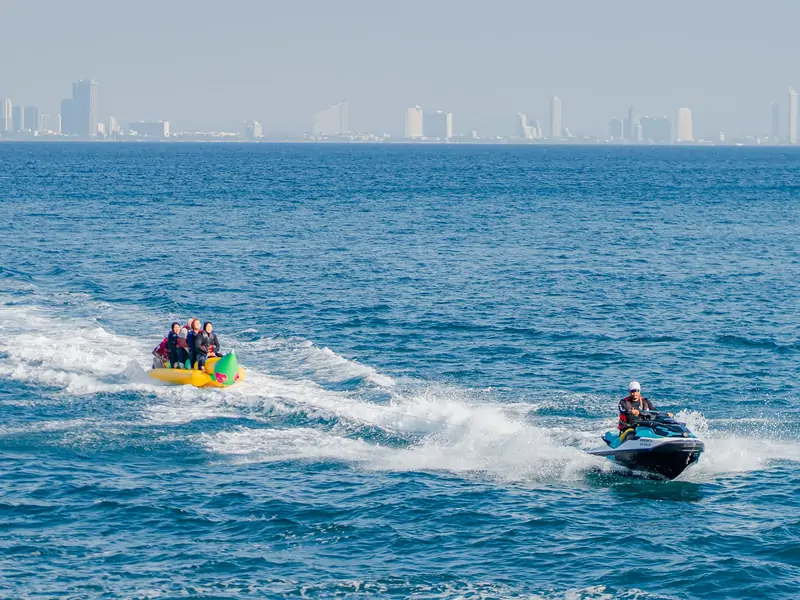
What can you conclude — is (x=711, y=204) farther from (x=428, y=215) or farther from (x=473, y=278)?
(x=473, y=278)

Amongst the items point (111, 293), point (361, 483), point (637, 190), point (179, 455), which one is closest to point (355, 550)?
point (361, 483)

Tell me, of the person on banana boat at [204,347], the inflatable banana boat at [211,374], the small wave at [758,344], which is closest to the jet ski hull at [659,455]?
the inflatable banana boat at [211,374]

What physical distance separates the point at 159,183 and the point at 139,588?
10958cm

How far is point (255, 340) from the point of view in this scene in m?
43.3

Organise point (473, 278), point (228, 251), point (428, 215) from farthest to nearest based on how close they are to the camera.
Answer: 1. point (428, 215)
2. point (228, 251)
3. point (473, 278)

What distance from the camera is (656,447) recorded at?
28062 millimetres

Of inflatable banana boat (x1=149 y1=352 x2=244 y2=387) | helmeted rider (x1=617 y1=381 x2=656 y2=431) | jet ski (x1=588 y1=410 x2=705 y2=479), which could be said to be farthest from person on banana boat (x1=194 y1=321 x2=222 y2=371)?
helmeted rider (x1=617 y1=381 x2=656 y2=431)

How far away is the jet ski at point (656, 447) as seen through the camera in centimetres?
2803

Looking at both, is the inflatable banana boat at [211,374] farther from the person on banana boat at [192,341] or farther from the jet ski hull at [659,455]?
the jet ski hull at [659,455]

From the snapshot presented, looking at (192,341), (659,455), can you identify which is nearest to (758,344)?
(659,455)

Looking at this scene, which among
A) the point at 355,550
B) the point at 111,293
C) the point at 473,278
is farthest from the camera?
the point at 473,278

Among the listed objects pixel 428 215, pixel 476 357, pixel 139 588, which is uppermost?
pixel 428 215

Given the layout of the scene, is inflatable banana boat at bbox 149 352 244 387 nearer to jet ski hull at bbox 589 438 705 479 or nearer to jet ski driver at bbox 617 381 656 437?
jet ski driver at bbox 617 381 656 437

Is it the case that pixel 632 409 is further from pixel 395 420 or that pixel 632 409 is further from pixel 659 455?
pixel 395 420
